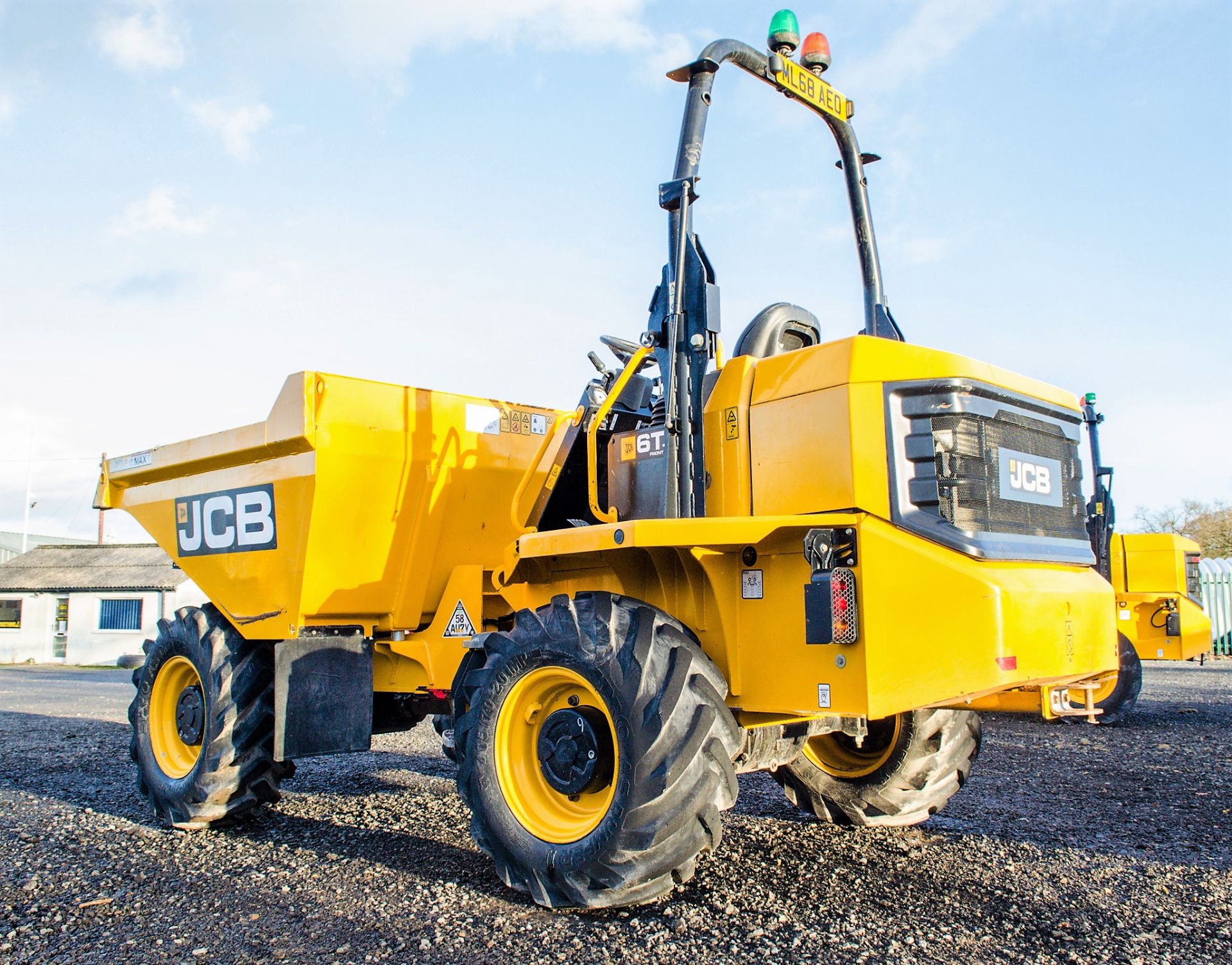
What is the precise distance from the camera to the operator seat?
4703 millimetres

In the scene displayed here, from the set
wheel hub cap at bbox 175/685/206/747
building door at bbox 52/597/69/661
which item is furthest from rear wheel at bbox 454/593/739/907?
building door at bbox 52/597/69/661

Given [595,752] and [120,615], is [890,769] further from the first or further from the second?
[120,615]

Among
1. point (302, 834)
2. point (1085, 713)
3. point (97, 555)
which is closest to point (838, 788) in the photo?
point (1085, 713)

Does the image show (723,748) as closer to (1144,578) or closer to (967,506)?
(967,506)

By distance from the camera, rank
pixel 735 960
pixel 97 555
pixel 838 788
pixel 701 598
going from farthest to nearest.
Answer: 1. pixel 97 555
2. pixel 838 788
3. pixel 701 598
4. pixel 735 960

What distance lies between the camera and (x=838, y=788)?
18.0 ft

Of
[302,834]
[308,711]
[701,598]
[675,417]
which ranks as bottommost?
[302,834]

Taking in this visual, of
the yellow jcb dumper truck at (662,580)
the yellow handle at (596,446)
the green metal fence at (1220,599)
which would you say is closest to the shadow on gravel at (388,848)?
the yellow jcb dumper truck at (662,580)

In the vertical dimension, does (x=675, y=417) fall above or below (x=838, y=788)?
above

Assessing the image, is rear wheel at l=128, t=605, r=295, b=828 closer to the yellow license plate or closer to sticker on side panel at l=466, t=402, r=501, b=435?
sticker on side panel at l=466, t=402, r=501, b=435

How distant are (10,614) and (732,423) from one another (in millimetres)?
40132

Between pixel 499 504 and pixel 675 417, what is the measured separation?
84.2 inches

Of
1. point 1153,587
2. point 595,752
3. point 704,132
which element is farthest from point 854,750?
point 1153,587

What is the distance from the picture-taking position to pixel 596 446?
16.8ft
